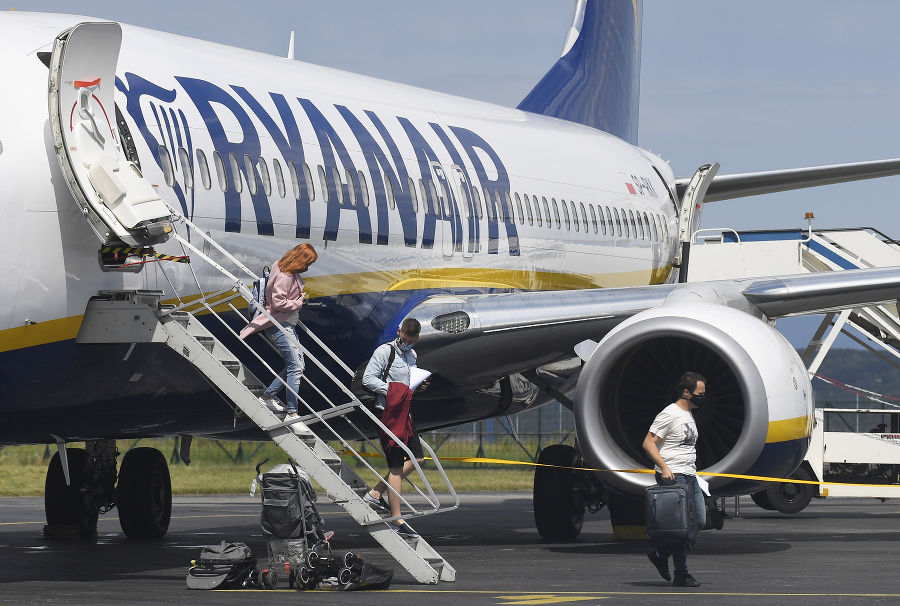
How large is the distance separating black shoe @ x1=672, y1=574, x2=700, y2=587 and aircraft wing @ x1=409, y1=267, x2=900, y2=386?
3.00 meters

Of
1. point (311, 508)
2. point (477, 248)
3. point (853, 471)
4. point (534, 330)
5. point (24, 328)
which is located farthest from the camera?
point (853, 471)

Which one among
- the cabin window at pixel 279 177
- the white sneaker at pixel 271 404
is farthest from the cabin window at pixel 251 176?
the white sneaker at pixel 271 404

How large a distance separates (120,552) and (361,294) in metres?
3.53

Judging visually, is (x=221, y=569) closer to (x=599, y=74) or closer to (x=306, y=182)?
(x=306, y=182)

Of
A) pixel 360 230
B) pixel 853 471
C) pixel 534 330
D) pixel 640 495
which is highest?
pixel 360 230

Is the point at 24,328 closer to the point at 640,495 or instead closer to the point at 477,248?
the point at 640,495

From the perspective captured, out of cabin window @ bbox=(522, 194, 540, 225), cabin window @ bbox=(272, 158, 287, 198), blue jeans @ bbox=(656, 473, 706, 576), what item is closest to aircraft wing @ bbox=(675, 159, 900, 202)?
cabin window @ bbox=(522, 194, 540, 225)

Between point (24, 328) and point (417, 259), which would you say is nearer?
point (24, 328)

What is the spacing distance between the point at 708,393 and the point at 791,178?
7961 mm

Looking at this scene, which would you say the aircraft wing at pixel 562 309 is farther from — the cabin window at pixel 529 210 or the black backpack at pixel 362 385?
the cabin window at pixel 529 210

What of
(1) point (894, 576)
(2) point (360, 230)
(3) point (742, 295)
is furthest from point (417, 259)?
(1) point (894, 576)

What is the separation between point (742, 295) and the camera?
13.4 m

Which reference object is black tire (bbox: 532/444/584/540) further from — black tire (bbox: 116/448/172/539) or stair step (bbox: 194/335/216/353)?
stair step (bbox: 194/335/216/353)

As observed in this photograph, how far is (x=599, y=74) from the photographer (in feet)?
78.3
